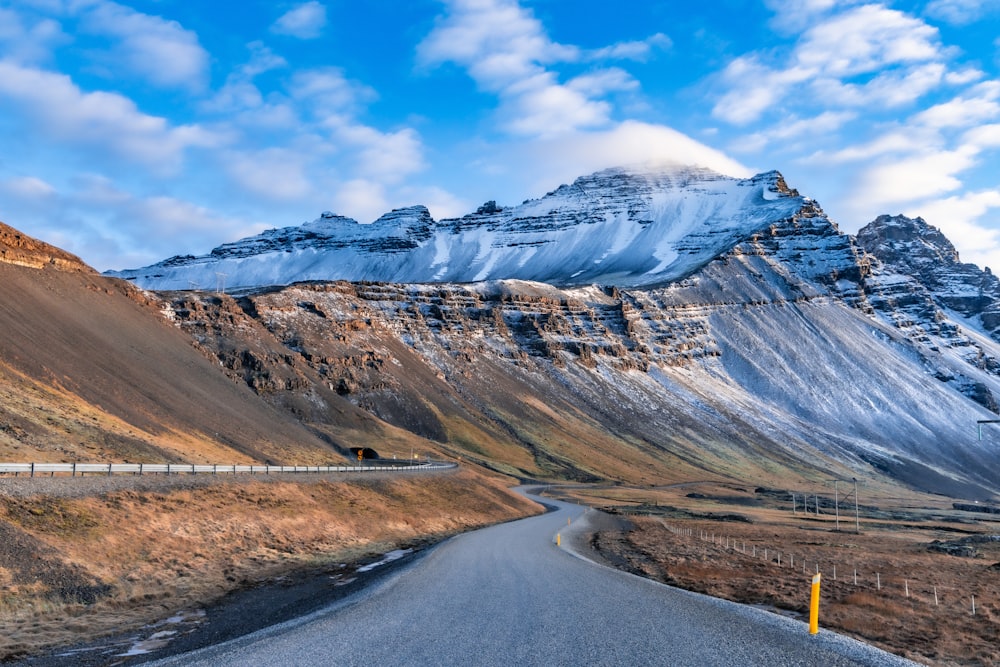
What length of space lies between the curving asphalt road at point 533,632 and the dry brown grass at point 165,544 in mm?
6899

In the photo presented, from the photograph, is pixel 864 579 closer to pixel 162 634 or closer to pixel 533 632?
pixel 533 632

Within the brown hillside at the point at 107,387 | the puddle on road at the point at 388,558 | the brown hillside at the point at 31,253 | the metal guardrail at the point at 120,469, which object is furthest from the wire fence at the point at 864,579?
the brown hillside at the point at 31,253

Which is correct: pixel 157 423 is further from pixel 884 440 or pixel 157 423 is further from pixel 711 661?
pixel 884 440

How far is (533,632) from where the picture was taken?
47.5ft

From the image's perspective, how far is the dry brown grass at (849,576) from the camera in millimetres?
19453

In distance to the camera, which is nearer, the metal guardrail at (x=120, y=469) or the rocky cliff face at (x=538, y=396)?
the metal guardrail at (x=120, y=469)

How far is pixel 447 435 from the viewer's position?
125m

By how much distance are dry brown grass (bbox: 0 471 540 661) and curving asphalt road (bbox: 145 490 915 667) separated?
6.90m

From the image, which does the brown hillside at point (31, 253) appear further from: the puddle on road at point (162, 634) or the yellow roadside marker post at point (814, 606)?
the yellow roadside marker post at point (814, 606)

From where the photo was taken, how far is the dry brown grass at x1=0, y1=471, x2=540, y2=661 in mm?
18891

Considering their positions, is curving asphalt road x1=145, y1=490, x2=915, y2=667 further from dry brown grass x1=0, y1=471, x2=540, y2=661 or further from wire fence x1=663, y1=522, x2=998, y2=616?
wire fence x1=663, y1=522, x2=998, y2=616

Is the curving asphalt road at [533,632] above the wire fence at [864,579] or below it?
above

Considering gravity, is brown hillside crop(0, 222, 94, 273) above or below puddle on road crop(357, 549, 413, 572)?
above

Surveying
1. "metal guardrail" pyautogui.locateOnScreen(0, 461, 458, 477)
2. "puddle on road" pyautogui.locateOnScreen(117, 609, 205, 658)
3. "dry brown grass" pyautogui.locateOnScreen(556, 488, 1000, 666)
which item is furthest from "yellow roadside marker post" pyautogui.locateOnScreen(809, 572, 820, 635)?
"metal guardrail" pyautogui.locateOnScreen(0, 461, 458, 477)
